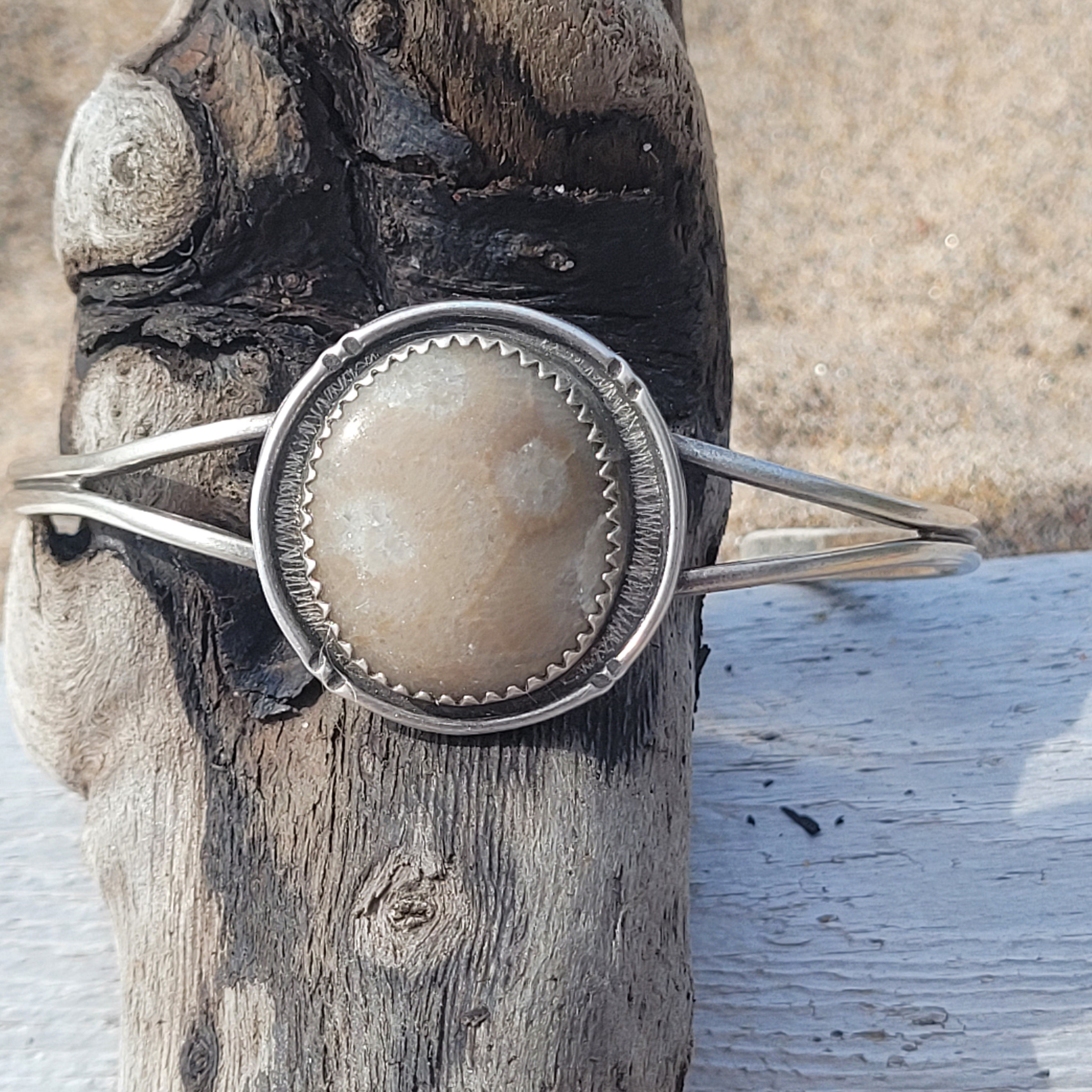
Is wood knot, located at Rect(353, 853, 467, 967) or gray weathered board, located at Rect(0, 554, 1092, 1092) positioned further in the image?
gray weathered board, located at Rect(0, 554, 1092, 1092)

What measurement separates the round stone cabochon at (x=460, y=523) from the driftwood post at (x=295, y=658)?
0.08 meters

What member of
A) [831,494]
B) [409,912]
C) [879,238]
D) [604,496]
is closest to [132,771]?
[409,912]

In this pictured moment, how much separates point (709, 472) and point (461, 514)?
0.21m

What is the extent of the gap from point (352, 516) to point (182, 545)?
0.45ft

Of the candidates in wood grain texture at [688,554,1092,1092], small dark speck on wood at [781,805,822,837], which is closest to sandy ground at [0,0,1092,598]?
wood grain texture at [688,554,1092,1092]

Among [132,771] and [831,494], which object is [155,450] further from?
[831,494]

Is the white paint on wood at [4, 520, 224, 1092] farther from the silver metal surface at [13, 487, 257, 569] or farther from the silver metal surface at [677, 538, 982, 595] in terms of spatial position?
the silver metal surface at [677, 538, 982, 595]

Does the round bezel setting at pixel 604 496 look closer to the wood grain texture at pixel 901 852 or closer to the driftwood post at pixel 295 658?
the driftwood post at pixel 295 658

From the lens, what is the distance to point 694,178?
96 centimetres

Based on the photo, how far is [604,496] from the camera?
89 centimetres

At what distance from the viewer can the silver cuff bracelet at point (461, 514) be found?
0.86 metres

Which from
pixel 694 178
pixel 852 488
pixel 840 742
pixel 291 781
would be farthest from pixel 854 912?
pixel 694 178

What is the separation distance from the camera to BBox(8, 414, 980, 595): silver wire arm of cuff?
2.93 ft

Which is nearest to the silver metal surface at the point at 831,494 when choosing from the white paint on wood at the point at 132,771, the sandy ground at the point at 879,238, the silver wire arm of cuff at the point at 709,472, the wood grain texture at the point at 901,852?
the silver wire arm of cuff at the point at 709,472
